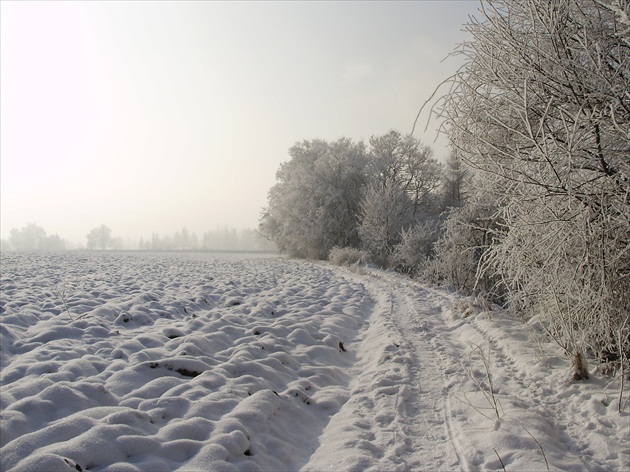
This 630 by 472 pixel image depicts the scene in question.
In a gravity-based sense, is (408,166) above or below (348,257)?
above

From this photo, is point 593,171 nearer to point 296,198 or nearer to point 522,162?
point 522,162

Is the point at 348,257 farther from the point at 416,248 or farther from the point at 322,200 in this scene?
the point at 322,200

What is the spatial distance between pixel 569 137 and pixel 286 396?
12.5 ft

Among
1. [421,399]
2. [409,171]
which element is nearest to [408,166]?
[409,171]

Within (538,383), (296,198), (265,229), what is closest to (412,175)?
(296,198)

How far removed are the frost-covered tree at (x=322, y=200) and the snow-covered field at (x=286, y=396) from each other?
945 inches

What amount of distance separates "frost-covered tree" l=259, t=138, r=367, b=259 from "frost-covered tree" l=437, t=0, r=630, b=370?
87.9ft

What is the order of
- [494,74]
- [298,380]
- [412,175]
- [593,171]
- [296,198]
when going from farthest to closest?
[412,175] < [296,198] < [298,380] < [494,74] < [593,171]

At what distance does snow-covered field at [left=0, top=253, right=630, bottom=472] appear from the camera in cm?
337

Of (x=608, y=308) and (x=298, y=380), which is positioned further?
(x=298, y=380)

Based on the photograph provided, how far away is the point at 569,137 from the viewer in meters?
3.40

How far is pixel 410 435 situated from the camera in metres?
3.86

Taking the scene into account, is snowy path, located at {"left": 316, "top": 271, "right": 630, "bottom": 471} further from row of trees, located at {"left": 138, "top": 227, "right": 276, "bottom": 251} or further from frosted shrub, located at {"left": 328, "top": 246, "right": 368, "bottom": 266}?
row of trees, located at {"left": 138, "top": 227, "right": 276, "bottom": 251}

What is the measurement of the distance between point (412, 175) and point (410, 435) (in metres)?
33.8
